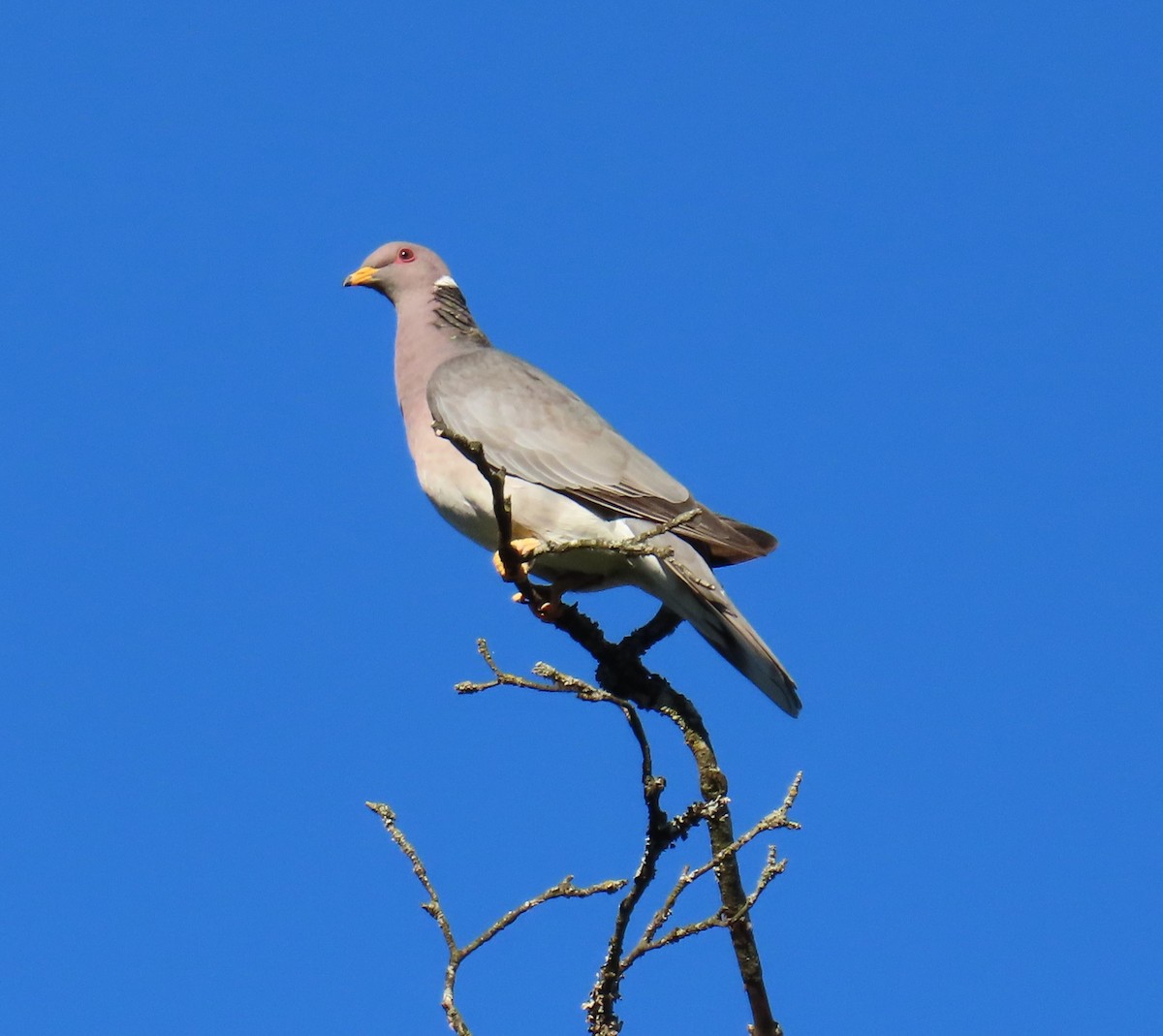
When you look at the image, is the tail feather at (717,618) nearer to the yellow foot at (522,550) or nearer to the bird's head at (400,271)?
the yellow foot at (522,550)

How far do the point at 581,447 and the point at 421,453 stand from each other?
0.61 m

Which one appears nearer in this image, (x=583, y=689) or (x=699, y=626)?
(x=583, y=689)

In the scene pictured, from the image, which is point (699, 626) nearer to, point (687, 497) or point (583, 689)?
point (687, 497)

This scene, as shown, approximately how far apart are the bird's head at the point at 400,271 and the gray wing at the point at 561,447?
→ 2.54 ft

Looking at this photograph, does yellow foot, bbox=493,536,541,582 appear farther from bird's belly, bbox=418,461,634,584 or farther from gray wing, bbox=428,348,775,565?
gray wing, bbox=428,348,775,565

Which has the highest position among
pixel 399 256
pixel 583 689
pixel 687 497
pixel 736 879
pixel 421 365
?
pixel 399 256

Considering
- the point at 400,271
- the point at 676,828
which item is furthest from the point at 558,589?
the point at 400,271

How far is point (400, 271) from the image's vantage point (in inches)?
284

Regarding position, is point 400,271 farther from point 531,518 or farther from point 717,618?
point 717,618

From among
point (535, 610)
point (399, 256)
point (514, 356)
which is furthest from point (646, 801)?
point (399, 256)

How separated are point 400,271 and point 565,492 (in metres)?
1.93

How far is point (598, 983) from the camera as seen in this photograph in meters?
3.58

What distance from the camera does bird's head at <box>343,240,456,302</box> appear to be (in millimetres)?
7184

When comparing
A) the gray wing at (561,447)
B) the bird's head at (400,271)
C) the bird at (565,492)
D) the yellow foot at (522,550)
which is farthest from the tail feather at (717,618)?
the bird's head at (400,271)
